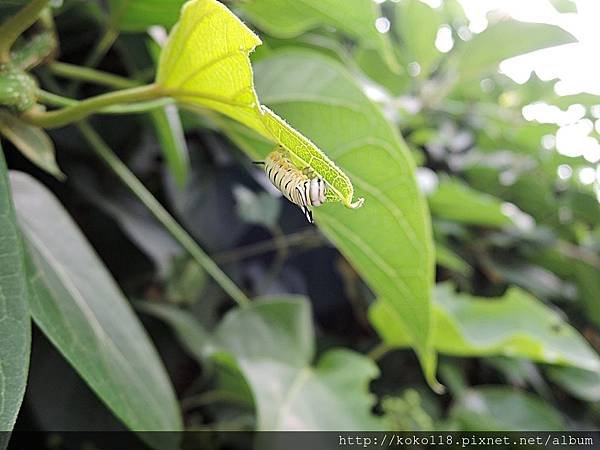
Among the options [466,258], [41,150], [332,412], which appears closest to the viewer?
[41,150]

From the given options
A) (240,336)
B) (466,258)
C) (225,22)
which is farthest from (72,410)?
(466,258)

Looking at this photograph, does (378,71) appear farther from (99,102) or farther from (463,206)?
(99,102)

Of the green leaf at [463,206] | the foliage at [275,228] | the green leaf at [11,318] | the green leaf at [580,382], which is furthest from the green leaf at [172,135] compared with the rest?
the green leaf at [580,382]

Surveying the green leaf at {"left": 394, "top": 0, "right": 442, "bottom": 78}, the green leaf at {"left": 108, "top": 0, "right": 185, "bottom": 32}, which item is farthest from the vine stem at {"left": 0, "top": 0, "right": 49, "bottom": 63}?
the green leaf at {"left": 394, "top": 0, "right": 442, "bottom": 78}

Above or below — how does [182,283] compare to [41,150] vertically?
below

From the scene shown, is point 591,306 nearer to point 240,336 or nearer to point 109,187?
point 240,336

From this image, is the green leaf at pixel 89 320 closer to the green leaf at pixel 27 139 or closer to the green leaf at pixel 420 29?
the green leaf at pixel 27 139

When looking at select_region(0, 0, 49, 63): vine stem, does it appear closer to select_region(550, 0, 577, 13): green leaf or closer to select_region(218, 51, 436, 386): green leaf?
select_region(218, 51, 436, 386): green leaf
